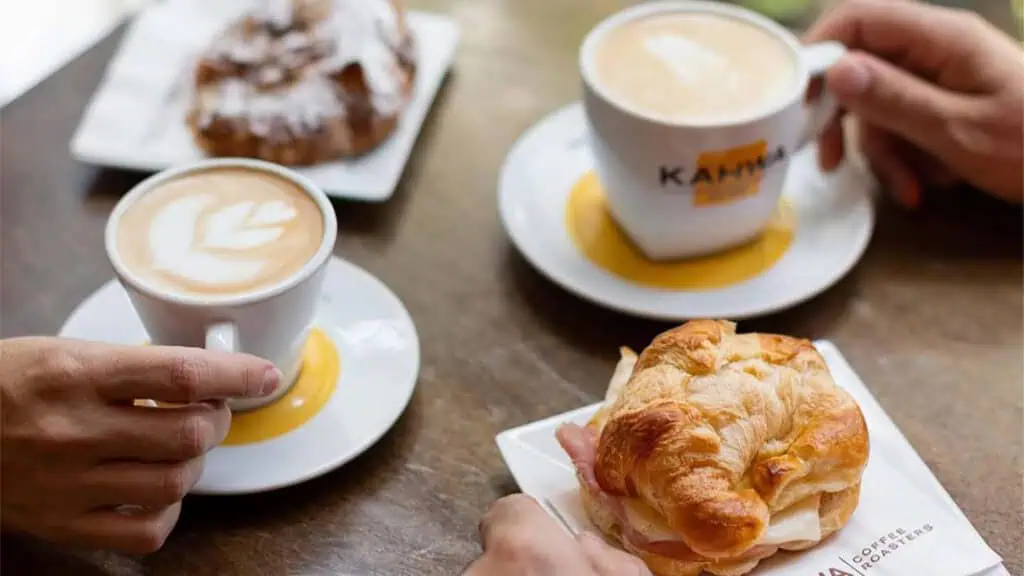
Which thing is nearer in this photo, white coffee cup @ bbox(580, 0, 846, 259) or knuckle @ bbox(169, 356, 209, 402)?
knuckle @ bbox(169, 356, 209, 402)

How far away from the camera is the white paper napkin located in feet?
2.31

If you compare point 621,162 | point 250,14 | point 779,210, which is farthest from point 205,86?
point 779,210

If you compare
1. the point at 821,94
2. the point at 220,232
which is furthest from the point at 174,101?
the point at 821,94

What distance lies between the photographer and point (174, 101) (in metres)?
1.18

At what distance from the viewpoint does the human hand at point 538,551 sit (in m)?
0.65

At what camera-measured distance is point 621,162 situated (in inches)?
37.5

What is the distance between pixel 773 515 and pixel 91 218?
74 centimetres

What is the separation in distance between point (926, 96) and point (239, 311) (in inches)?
27.9

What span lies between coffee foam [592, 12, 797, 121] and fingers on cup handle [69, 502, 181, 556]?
52 cm

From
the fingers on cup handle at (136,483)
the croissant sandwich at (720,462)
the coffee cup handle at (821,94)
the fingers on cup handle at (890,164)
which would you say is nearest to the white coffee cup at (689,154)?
the coffee cup handle at (821,94)

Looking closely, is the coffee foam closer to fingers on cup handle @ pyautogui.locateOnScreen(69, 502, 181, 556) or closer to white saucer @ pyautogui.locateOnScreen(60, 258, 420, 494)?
white saucer @ pyautogui.locateOnScreen(60, 258, 420, 494)

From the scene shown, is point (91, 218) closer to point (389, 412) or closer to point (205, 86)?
point (205, 86)

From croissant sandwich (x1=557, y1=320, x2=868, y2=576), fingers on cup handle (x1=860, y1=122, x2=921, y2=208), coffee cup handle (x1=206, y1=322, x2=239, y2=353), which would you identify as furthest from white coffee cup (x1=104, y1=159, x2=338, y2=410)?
fingers on cup handle (x1=860, y1=122, x2=921, y2=208)

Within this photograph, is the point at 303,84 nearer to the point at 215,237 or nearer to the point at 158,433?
the point at 215,237
